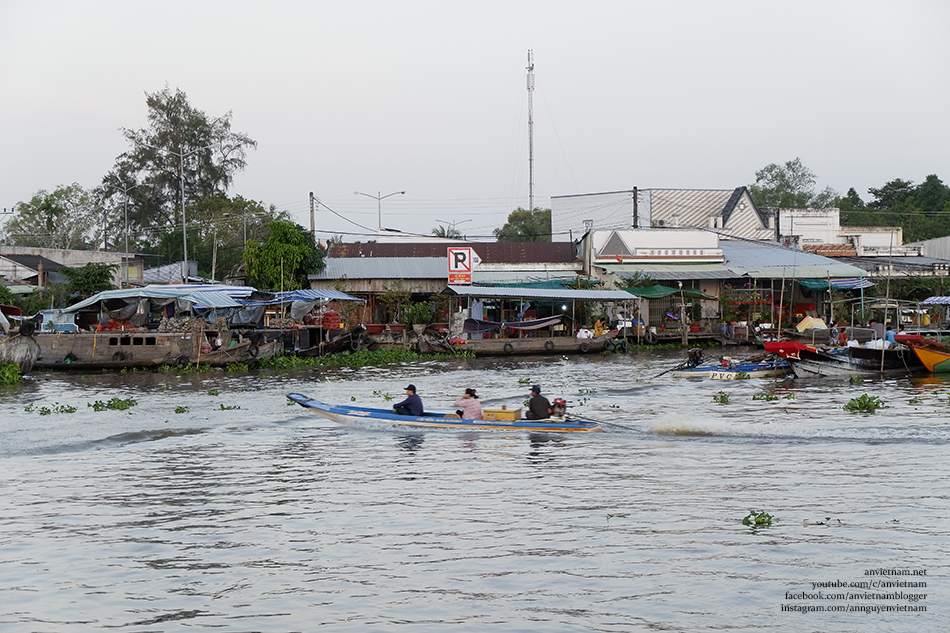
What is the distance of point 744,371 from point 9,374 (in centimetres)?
2283

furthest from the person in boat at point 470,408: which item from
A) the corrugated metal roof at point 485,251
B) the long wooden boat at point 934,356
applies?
the corrugated metal roof at point 485,251

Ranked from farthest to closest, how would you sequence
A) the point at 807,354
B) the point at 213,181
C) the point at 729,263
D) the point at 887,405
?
the point at 213,181
the point at 729,263
the point at 807,354
the point at 887,405

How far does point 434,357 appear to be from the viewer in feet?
121

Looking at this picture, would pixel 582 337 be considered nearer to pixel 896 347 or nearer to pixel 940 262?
pixel 896 347

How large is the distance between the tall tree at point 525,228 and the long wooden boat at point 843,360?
37.3 metres

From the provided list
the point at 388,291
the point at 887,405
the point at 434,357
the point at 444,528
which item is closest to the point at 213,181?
the point at 388,291

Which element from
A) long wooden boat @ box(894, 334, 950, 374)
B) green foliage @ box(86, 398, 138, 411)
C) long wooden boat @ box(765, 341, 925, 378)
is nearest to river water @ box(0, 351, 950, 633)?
green foliage @ box(86, 398, 138, 411)

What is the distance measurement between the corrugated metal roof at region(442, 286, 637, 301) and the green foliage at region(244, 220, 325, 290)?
297 inches

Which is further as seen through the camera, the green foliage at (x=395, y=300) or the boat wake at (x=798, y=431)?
the green foliage at (x=395, y=300)

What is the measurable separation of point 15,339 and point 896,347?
2773cm

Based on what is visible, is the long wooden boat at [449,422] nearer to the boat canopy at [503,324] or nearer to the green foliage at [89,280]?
the boat canopy at [503,324]

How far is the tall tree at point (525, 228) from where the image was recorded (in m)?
65.3

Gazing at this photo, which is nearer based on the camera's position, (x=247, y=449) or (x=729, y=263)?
(x=247, y=449)

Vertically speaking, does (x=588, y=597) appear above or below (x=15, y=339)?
below
